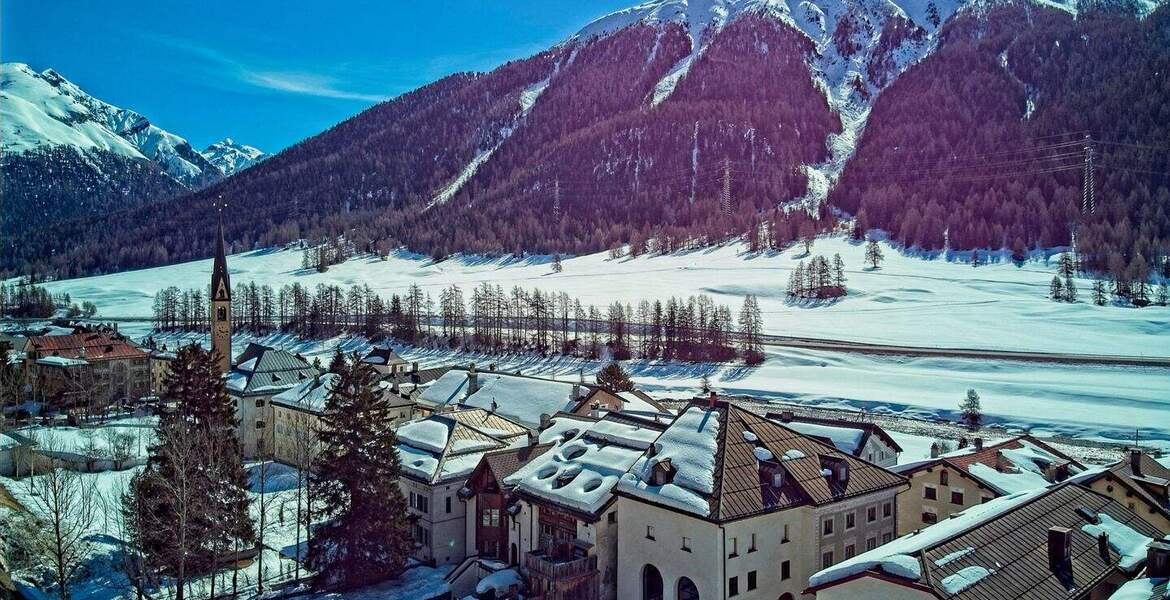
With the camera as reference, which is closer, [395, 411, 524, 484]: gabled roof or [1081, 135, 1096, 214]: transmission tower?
[395, 411, 524, 484]: gabled roof

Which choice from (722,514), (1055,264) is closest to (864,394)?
(722,514)

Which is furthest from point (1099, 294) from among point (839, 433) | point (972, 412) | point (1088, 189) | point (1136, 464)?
point (839, 433)

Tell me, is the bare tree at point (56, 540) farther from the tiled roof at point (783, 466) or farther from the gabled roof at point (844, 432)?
the gabled roof at point (844, 432)

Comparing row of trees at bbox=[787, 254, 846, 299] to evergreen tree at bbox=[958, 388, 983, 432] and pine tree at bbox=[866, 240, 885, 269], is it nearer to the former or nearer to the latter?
pine tree at bbox=[866, 240, 885, 269]

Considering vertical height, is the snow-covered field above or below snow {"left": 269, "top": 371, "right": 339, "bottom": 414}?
above

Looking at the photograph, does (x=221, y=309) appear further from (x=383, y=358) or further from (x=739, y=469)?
(x=739, y=469)

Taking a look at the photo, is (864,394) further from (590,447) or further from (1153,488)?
(590,447)

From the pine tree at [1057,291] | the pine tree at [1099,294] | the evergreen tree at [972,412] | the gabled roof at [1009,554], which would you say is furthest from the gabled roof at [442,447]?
the pine tree at [1057,291]

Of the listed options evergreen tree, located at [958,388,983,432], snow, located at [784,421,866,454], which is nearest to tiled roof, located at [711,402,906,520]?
snow, located at [784,421,866,454]
